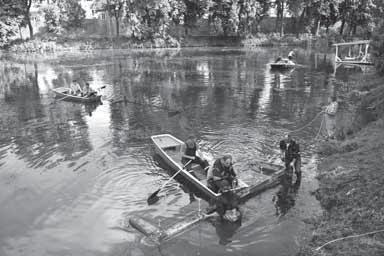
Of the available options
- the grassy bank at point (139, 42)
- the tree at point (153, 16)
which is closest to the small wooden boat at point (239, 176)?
the tree at point (153, 16)

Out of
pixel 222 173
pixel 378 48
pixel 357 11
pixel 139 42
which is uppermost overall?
pixel 357 11

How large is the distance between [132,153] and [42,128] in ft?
23.9

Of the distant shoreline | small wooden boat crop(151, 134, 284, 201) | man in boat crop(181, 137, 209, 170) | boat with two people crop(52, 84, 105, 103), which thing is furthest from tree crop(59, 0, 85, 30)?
man in boat crop(181, 137, 209, 170)

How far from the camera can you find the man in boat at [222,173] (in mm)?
11344

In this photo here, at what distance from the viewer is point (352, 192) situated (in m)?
10.9

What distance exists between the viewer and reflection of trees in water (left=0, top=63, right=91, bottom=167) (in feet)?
55.5

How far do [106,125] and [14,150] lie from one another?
5.32 meters

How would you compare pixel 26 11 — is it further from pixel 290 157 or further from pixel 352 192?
pixel 352 192

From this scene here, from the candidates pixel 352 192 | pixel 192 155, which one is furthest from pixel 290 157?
pixel 192 155

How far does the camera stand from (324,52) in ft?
199

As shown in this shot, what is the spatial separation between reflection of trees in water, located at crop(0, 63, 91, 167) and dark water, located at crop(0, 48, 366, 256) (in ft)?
0.24

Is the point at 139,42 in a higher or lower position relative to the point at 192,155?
higher

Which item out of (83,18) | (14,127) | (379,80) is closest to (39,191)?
(14,127)

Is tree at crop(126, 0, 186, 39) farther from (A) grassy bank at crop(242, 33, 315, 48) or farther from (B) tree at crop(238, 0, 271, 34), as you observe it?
(A) grassy bank at crop(242, 33, 315, 48)
